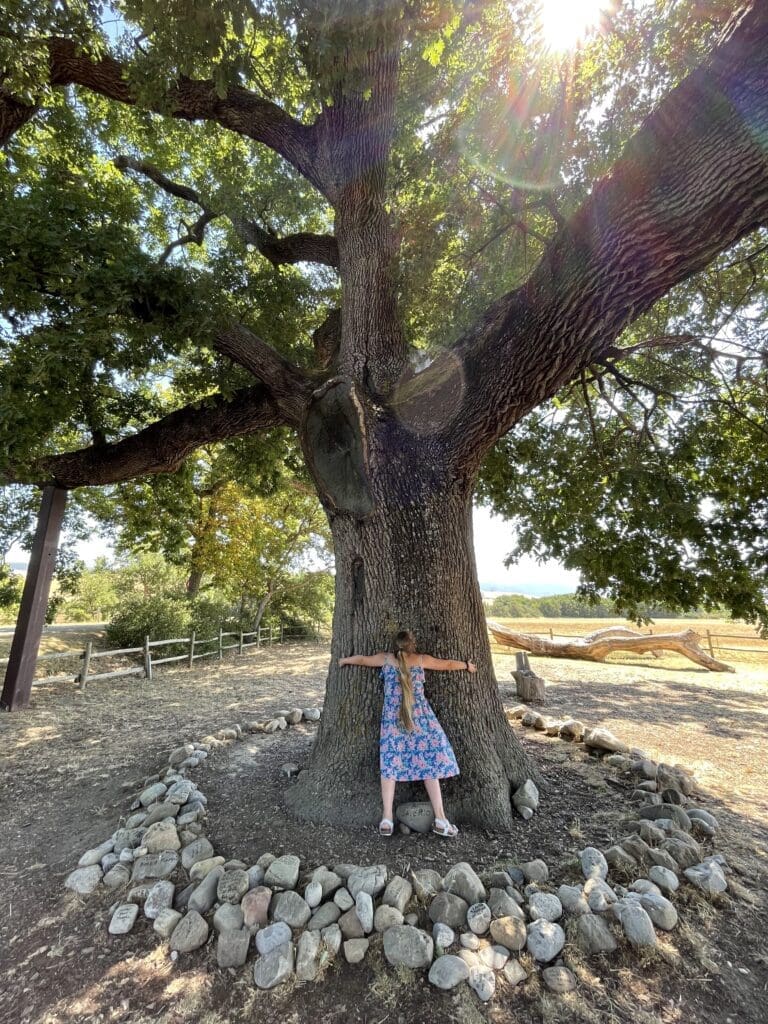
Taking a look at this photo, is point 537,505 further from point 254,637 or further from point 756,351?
point 254,637

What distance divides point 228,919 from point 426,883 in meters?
1.04

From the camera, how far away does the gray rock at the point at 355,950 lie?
212 centimetres

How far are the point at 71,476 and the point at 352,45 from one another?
6.12 meters

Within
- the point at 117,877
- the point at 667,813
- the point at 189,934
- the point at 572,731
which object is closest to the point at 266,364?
the point at 117,877

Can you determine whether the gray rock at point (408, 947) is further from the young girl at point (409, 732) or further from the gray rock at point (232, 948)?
the young girl at point (409, 732)

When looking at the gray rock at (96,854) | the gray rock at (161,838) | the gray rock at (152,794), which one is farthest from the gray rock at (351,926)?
the gray rock at (152,794)

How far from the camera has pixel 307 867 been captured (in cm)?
270

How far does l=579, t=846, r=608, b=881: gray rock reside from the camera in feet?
8.43

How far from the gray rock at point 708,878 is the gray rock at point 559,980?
44.1 inches

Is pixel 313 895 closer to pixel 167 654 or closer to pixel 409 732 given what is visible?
pixel 409 732

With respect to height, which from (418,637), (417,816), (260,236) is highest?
(260,236)

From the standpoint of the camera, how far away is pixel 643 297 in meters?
2.88

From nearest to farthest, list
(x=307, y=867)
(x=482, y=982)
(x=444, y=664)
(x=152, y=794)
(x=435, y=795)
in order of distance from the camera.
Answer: (x=482, y=982), (x=307, y=867), (x=435, y=795), (x=444, y=664), (x=152, y=794)

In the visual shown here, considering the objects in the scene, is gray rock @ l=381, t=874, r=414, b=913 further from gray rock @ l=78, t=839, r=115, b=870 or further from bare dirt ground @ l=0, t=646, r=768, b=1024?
gray rock @ l=78, t=839, r=115, b=870
